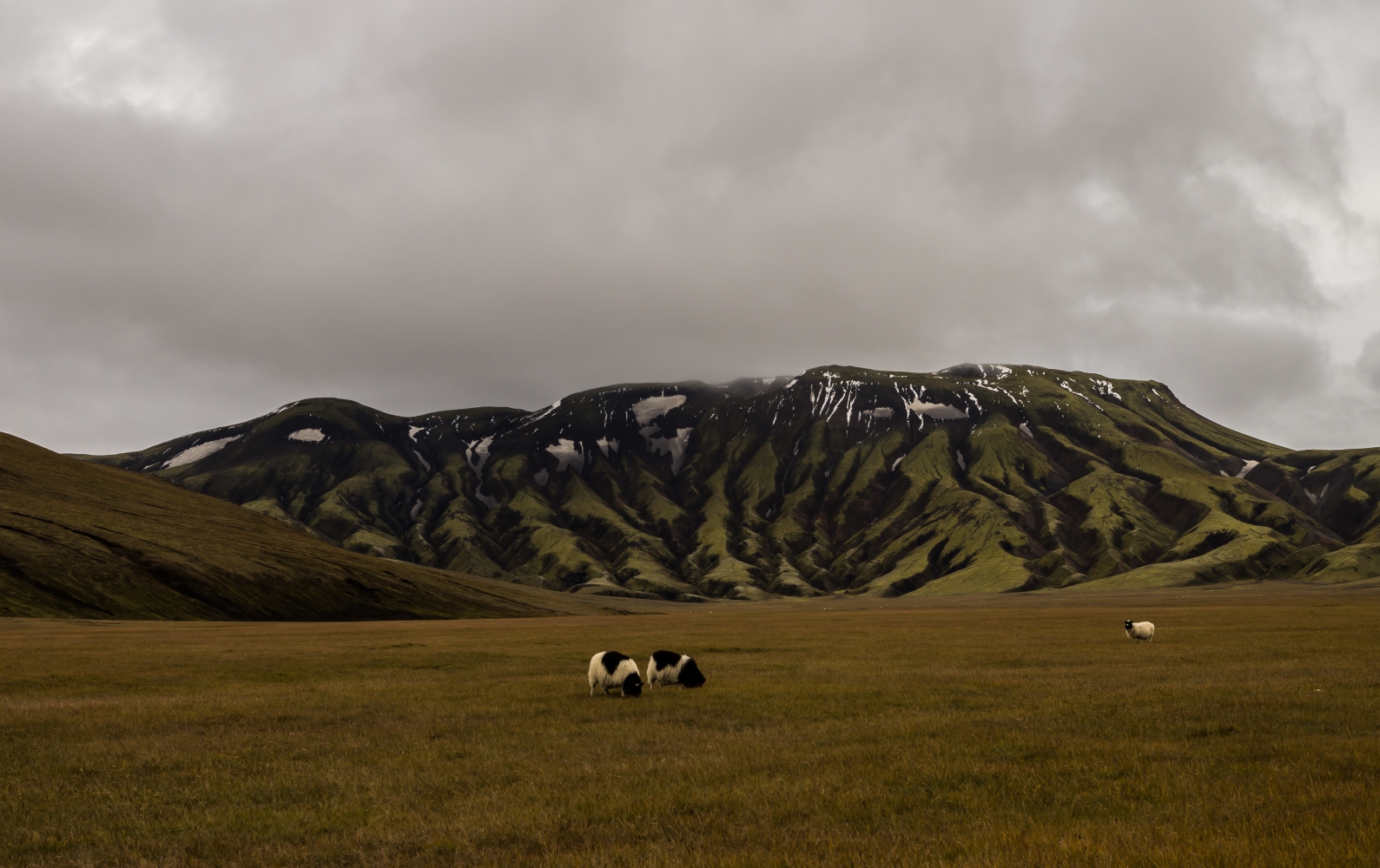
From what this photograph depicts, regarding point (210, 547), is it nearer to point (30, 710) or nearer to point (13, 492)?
point (13, 492)

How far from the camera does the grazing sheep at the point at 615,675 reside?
28719 millimetres

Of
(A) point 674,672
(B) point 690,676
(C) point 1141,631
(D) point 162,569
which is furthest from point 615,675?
(D) point 162,569

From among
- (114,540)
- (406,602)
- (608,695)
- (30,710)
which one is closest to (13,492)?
(114,540)

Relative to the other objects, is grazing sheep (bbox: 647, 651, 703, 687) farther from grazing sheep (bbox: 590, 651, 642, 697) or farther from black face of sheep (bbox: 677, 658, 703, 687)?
grazing sheep (bbox: 590, 651, 642, 697)

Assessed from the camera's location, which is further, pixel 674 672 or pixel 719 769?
pixel 674 672

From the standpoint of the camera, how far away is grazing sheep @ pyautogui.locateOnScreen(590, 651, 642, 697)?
28719 mm

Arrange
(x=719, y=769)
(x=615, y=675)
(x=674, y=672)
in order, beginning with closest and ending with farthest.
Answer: (x=719, y=769) < (x=615, y=675) < (x=674, y=672)

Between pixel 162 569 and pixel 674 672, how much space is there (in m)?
149

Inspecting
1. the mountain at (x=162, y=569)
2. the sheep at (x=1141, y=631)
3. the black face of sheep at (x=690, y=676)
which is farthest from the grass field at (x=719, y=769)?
the mountain at (x=162, y=569)

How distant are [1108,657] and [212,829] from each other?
1529 inches

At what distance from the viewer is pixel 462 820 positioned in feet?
44.5

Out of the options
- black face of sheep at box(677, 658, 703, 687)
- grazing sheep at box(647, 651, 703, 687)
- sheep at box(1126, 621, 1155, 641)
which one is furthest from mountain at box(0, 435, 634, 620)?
sheep at box(1126, 621, 1155, 641)

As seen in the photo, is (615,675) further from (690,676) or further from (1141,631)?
Result: (1141,631)

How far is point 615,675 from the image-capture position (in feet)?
95.7
